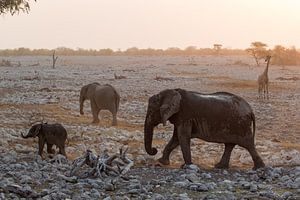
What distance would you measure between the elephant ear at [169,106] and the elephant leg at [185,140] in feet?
1.26

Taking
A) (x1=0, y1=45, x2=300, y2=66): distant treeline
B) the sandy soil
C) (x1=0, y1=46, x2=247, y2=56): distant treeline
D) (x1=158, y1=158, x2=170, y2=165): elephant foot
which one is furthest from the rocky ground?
(x1=0, y1=46, x2=247, y2=56): distant treeline

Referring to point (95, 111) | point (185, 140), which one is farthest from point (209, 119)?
point (95, 111)

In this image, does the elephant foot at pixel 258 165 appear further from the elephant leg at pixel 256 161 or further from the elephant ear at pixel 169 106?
the elephant ear at pixel 169 106

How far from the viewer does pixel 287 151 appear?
14.8 m

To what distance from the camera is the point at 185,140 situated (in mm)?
12414

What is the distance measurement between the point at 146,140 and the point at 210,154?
2473mm

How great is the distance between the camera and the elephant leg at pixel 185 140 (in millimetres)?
12352

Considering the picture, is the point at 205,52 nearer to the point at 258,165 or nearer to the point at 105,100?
the point at 105,100

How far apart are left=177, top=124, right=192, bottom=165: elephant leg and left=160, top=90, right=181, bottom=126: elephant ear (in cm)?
38

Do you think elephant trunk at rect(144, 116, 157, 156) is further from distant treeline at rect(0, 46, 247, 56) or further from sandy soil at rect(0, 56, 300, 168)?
distant treeline at rect(0, 46, 247, 56)

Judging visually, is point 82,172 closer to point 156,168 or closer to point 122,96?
point 156,168

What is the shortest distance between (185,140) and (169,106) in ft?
2.54

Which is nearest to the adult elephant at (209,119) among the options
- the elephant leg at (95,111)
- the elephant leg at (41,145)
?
the elephant leg at (41,145)

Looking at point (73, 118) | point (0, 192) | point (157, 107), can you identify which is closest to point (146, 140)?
point (157, 107)
